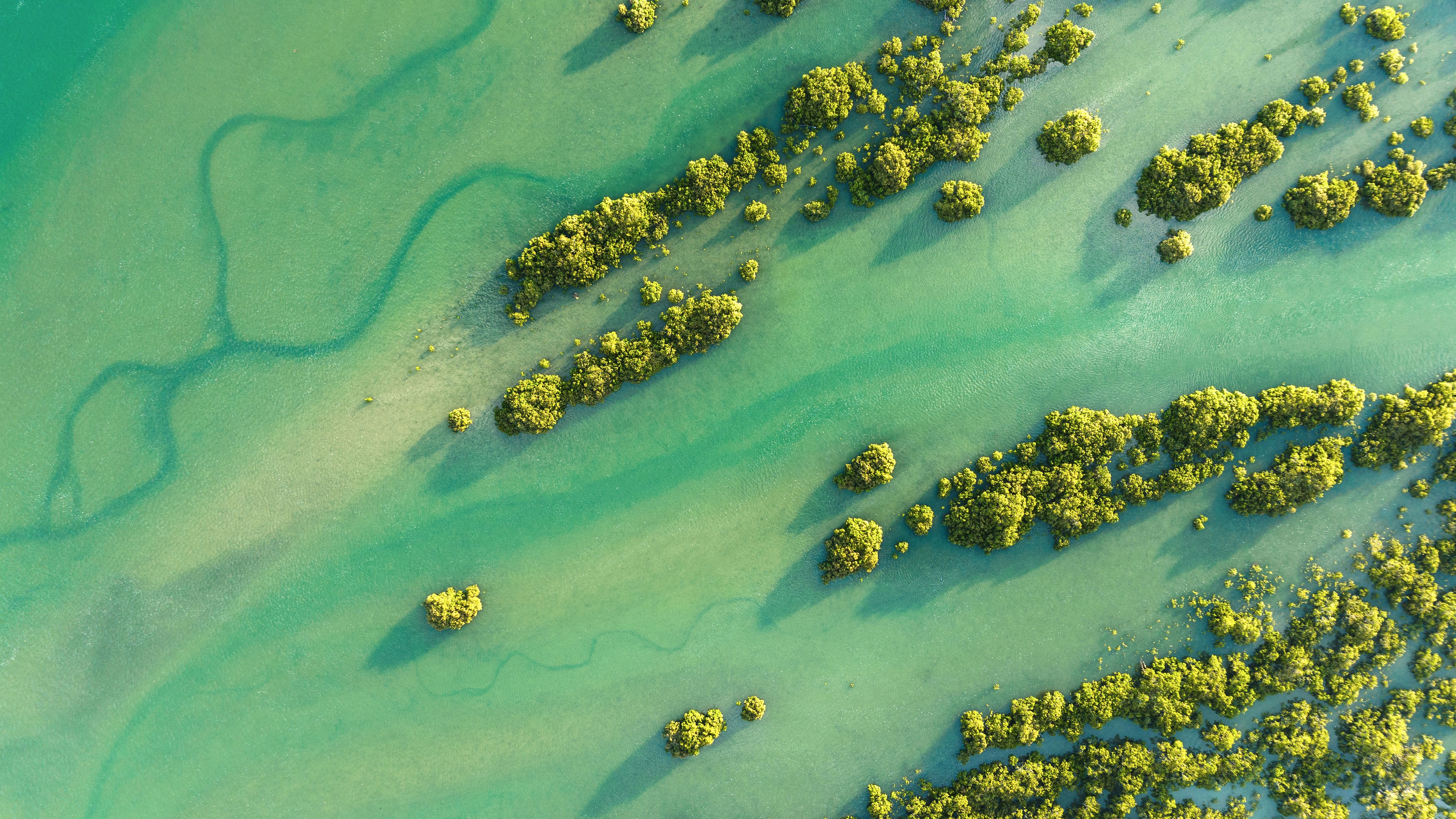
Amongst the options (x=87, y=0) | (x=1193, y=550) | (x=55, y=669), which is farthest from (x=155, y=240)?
(x=1193, y=550)

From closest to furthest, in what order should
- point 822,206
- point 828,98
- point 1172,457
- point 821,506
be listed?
point 828,98 < point 822,206 < point 1172,457 < point 821,506

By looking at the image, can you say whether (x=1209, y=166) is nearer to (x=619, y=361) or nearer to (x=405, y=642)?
(x=619, y=361)

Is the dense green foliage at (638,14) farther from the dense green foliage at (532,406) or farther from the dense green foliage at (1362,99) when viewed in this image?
the dense green foliage at (1362,99)

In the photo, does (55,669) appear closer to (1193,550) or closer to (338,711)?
(338,711)

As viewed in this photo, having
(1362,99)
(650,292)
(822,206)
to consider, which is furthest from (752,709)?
(1362,99)

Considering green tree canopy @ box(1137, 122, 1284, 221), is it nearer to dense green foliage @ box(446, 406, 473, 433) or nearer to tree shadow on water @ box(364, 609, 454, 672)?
dense green foliage @ box(446, 406, 473, 433)

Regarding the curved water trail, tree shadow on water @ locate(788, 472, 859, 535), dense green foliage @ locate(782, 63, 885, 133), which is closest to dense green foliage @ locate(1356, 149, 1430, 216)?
dense green foliage @ locate(782, 63, 885, 133)
